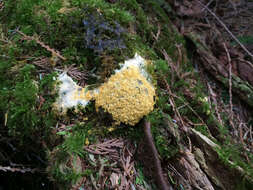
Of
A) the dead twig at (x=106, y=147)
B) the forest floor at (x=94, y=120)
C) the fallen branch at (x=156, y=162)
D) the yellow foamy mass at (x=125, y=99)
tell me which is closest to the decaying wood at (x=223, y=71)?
the forest floor at (x=94, y=120)

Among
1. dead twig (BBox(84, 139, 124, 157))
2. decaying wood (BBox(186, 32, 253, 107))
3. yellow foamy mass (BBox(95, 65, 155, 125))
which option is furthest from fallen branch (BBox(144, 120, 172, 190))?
decaying wood (BBox(186, 32, 253, 107))

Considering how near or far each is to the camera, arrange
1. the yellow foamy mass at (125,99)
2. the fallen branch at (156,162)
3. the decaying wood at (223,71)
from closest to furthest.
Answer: the fallen branch at (156,162) → the yellow foamy mass at (125,99) → the decaying wood at (223,71)

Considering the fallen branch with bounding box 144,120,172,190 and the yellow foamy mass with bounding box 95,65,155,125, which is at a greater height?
the yellow foamy mass with bounding box 95,65,155,125

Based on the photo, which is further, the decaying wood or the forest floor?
the decaying wood

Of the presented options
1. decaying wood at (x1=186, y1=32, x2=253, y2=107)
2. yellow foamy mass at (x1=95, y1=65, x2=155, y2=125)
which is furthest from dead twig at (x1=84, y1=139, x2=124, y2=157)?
decaying wood at (x1=186, y1=32, x2=253, y2=107)

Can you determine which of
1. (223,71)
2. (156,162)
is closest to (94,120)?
(156,162)

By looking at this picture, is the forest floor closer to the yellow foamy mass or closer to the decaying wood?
the yellow foamy mass

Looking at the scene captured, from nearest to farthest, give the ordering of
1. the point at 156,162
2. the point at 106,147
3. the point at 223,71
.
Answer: the point at 156,162 → the point at 106,147 → the point at 223,71

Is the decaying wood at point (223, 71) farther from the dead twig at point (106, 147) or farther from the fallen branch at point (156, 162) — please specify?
the dead twig at point (106, 147)

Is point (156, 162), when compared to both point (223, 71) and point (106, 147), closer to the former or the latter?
point (106, 147)

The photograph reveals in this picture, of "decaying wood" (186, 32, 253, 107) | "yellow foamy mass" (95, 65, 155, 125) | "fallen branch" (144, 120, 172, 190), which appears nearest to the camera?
"fallen branch" (144, 120, 172, 190)

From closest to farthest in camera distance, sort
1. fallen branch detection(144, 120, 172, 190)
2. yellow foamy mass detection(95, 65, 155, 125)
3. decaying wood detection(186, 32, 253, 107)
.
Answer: fallen branch detection(144, 120, 172, 190), yellow foamy mass detection(95, 65, 155, 125), decaying wood detection(186, 32, 253, 107)
